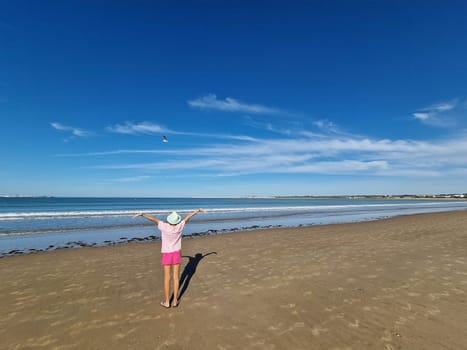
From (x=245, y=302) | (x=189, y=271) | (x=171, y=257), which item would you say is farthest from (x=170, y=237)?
(x=189, y=271)

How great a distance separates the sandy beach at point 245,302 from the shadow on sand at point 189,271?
0.07 metres

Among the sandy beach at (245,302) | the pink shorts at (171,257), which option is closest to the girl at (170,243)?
the pink shorts at (171,257)

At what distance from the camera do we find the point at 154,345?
456 cm

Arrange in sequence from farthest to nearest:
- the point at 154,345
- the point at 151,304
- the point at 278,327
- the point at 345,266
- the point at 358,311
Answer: the point at 345,266
the point at 151,304
the point at 358,311
the point at 278,327
the point at 154,345

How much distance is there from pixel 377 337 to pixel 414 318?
1.19 metres

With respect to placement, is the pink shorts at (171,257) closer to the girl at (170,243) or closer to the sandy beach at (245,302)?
the girl at (170,243)

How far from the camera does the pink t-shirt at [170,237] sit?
6059 mm

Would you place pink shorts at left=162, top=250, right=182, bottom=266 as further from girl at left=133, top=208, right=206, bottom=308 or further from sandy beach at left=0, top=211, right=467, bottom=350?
sandy beach at left=0, top=211, right=467, bottom=350

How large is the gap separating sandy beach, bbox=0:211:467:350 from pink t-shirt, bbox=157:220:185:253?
1.31 meters

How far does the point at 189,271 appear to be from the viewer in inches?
357

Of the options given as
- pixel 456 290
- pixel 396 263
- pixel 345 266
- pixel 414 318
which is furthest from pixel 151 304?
pixel 396 263

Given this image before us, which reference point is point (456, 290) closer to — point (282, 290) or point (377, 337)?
point (377, 337)

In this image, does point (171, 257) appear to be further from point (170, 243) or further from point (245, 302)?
point (245, 302)

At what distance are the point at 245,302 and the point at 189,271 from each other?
3.30 metres
